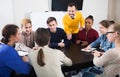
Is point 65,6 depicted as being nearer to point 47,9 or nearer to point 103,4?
point 47,9

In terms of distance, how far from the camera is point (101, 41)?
118 inches

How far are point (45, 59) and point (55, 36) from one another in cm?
129

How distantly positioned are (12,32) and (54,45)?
92 centimetres

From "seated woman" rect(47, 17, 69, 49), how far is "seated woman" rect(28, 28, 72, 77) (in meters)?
0.98

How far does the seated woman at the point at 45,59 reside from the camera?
1.94 m

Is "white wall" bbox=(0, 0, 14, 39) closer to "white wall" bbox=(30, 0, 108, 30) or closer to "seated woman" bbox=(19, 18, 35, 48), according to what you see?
"white wall" bbox=(30, 0, 108, 30)

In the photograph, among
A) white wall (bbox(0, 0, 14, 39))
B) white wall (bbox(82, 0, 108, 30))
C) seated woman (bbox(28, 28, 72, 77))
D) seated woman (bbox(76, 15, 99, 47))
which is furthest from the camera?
white wall (bbox(82, 0, 108, 30))

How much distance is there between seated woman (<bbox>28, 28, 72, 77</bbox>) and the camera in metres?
1.94

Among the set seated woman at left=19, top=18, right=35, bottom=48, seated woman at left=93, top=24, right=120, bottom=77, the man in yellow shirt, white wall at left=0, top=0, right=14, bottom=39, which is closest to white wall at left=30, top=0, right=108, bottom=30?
white wall at left=0, top=0, right=14, bottom=39

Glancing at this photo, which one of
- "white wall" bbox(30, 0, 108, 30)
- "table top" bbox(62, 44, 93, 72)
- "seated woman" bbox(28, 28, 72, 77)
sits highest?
"white wall" bbox(30, 0, 108, 30)

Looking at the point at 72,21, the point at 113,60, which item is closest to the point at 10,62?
the point at 113,60

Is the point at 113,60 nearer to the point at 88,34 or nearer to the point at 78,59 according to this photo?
the point at 78,59

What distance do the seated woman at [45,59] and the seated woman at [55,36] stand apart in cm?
98

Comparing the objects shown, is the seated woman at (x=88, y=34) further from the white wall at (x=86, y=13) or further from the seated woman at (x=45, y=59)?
the white wall at (x=86, y=13)
